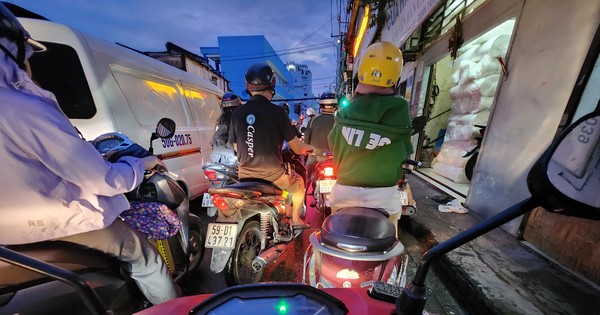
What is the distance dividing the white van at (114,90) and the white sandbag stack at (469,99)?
535cm

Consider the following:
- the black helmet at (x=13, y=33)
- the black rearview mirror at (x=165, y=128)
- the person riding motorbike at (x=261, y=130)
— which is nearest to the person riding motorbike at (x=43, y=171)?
the black helmet at (x=13, y=33)

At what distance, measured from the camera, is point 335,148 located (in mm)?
2229

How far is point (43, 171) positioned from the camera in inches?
48.9

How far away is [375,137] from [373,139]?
21 millimetres

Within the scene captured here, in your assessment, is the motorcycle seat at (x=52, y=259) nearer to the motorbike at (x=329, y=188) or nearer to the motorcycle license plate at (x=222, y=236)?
the motorcycle license plate at (x=222, y=236)

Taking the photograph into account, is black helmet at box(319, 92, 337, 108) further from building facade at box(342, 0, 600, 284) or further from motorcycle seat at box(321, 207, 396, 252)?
motorcycle seat at box(321, 207, 396, 252)

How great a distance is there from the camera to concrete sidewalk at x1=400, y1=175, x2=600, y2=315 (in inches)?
78.2

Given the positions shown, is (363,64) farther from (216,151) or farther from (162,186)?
(216,151)

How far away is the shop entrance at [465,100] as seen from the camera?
4797 mm

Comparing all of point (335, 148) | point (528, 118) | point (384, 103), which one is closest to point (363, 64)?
point (384, 103)

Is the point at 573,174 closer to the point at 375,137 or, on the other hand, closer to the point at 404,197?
the point at 375,137

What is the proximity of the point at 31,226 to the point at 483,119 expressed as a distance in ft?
21.7

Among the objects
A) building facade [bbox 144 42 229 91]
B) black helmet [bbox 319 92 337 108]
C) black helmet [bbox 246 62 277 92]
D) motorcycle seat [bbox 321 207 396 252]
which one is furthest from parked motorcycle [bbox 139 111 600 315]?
building facade [bbox 144 42 229 91]

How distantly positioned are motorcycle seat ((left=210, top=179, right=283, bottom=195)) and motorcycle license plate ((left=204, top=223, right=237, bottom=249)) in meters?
0.33
